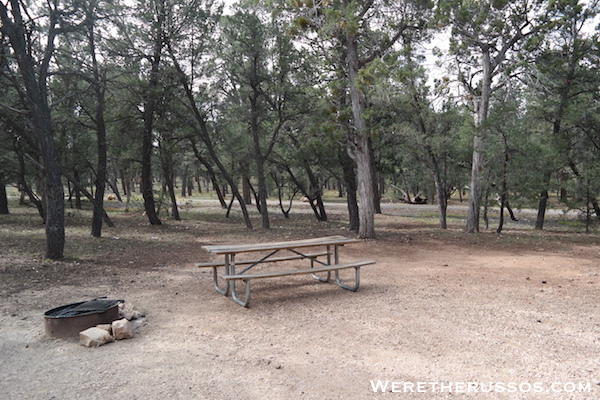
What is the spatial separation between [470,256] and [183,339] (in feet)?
22.6

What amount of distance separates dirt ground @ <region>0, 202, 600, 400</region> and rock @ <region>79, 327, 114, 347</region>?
10cm

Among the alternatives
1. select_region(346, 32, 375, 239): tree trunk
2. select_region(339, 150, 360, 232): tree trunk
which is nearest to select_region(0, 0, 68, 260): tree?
select_region(346, 32, 375, 239): tree trunk

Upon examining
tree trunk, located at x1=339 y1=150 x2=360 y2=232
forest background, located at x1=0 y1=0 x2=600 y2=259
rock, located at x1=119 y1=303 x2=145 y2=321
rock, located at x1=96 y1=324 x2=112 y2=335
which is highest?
forest background, located at x1=0 y1=0 x2=600 y2=259

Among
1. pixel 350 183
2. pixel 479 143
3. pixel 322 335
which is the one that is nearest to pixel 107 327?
pixel 322 335

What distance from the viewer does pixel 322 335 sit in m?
4.24

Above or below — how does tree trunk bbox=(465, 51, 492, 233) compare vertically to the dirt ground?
above

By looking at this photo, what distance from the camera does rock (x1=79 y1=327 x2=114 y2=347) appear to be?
3.89 metres

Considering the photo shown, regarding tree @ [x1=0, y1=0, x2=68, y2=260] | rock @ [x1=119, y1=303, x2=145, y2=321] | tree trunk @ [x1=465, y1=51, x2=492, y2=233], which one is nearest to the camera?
rock @ [x1=119, y1=303, x2=145, y2=321]

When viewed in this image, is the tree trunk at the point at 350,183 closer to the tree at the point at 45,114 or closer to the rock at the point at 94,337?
the tree at the point at 45,114

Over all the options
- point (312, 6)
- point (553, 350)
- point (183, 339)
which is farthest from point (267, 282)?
point (312, 6)

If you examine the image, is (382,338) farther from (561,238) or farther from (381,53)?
(561,238)

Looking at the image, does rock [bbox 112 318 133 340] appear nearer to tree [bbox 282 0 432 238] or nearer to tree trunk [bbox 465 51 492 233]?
tree [bbox 282 0 432 238]

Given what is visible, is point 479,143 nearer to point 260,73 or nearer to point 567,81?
point 567,81

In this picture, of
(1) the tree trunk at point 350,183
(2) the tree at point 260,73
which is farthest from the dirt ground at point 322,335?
(2) the tree at point 260,73
